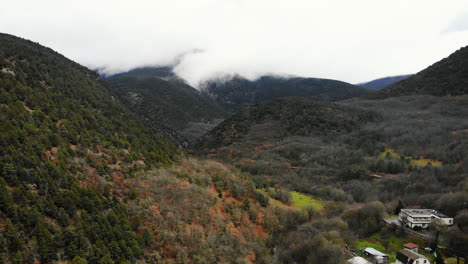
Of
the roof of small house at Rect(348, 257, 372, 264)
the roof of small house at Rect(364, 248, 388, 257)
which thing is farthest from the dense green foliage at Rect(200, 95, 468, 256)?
the roof of small house at Rect(348, 257, 372, 264)

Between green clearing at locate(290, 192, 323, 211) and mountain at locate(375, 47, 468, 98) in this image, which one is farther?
mountain at locate(375, 47, 468, 98)

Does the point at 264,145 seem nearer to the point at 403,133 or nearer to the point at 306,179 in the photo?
the point at 306,179

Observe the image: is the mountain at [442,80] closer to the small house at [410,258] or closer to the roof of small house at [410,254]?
the roof of small house at [410,254]

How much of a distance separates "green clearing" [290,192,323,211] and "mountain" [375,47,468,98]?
9530 cm

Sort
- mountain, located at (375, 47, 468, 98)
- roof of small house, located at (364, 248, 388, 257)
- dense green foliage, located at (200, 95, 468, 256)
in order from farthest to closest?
mountain, located at (375, 47, 468, 98)
dense green foliage, located at (200, 95, 468, 256)
roof of small house, located at (364, 248, 388, 257)

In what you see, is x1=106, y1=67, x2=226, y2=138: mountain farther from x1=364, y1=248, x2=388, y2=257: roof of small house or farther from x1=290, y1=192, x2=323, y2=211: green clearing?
x1=364, y1=248, x2=388, y2=257: roof of small house

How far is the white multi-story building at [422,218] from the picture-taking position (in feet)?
131

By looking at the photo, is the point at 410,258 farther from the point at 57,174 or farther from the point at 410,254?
the point at 57,174

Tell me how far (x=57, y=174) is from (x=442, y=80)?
15063 cm

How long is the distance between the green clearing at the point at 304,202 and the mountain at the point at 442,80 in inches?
3752

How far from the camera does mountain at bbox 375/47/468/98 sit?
119125 mm

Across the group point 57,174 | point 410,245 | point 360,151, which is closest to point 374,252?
point 410,245

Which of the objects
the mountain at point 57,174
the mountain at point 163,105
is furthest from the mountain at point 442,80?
the mountain at point 57,174

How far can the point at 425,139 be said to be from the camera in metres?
77.7
